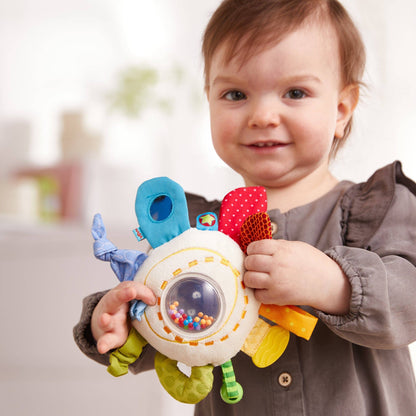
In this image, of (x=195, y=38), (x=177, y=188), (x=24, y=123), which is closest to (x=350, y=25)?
(x=177, y=188)

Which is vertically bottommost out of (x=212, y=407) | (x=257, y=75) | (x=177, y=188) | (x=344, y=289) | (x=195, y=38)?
(x=212, y=407)

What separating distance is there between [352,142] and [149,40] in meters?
1.36

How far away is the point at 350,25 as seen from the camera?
79 cm

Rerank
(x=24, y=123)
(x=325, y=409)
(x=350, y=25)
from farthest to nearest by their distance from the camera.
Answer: (x=24, y=123) < (x=350, y=25) < (x=325, y=409)

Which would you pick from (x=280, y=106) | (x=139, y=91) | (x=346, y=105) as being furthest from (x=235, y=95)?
(x=139, y=91)

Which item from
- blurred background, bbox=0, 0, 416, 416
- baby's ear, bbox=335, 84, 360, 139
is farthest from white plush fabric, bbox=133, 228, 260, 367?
blurred background, bbox=0, 0, 416, 416

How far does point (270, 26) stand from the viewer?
713 millimetres

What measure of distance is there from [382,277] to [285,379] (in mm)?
193

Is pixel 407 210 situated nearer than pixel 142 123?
Yes

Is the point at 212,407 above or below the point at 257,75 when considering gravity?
below

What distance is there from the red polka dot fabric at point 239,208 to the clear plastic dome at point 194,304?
90mm

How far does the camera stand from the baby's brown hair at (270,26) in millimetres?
713

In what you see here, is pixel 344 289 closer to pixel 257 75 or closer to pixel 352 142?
pixel 257 75

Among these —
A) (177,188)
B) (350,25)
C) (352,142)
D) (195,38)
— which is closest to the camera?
(177,188)
